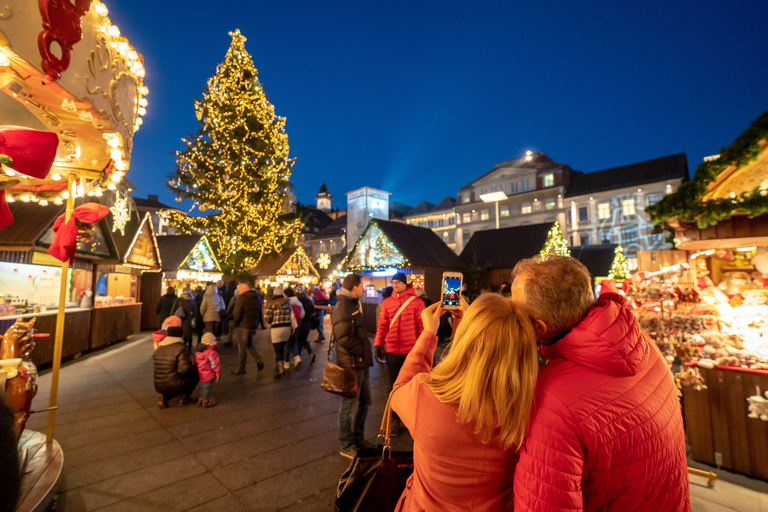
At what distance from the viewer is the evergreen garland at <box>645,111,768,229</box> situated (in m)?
3.52

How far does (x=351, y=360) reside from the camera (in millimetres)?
4324

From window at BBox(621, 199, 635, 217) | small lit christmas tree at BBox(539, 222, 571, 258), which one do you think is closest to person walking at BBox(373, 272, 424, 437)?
small lit christmas tree at BBox(539, 222, 571, 258)

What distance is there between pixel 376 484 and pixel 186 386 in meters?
5.01

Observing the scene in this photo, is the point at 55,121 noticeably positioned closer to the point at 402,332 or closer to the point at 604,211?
the point at 402,332

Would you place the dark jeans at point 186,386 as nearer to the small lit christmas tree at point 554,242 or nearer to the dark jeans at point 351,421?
the dark jeans at point 351,421

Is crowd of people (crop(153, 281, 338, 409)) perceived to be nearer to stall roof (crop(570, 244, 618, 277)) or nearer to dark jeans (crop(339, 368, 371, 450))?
dark jeans (crop(339, 368, 371, 450))

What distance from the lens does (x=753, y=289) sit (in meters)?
4.30

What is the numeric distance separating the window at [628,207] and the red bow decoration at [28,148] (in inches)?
1496

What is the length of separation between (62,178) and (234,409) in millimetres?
4207

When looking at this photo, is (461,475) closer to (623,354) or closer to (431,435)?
(431,435)

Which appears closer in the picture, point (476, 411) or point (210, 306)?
point (476, 411)

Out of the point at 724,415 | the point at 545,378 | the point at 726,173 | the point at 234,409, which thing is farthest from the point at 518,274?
the point at 234,409

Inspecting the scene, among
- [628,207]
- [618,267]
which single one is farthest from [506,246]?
[628,207]

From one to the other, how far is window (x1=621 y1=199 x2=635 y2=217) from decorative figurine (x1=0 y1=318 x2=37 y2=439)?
38.2 meters
